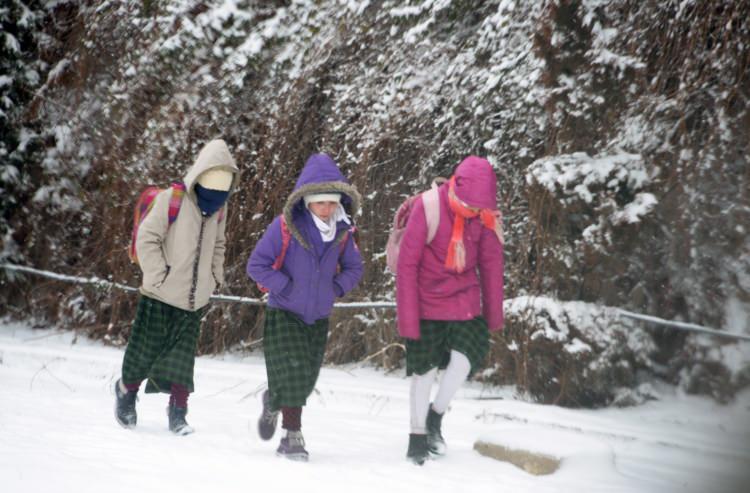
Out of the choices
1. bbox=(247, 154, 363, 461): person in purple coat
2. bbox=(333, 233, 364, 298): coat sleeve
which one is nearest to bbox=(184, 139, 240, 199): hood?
bbox=(247, 154, 363, 461): person in purple coat

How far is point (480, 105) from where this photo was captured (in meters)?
6.55

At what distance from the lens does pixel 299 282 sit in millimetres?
4297

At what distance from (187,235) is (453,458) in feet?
6.11

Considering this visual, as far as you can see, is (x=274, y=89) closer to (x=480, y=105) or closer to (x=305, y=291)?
(x=480, y=105)

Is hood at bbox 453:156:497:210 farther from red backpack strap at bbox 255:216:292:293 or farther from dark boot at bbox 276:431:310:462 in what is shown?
dark boot at bbox 276:431:310:462

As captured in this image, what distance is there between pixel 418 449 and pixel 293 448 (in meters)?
0.60

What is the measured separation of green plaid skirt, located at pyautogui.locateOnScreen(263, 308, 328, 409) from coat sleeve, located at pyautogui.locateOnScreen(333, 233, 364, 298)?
27 centimetres

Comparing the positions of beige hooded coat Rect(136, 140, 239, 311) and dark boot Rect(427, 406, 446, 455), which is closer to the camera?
dark boot Rect(427, 406, 446, 455)

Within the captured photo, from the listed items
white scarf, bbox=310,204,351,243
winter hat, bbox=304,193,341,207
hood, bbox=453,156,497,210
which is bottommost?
white scarf, bbox=310,204,351,243

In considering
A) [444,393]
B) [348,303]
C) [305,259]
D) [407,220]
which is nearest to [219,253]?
[305,259]

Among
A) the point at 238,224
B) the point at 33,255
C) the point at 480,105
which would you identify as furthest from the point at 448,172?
the point at 33,255

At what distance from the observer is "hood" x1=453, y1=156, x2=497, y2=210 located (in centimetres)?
416

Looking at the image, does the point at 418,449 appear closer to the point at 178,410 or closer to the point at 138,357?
the point at 178,410

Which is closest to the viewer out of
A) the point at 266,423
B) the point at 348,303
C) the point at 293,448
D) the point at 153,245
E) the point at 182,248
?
the point at 293,448
